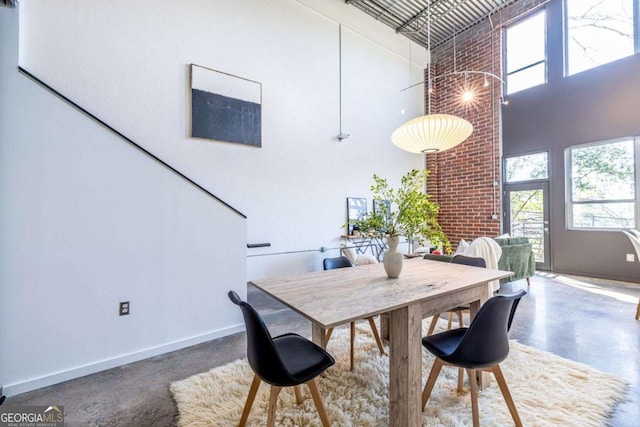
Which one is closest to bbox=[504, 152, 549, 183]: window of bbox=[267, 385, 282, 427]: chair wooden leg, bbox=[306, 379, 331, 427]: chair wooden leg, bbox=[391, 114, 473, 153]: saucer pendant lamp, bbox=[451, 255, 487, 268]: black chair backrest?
bbox=[391, 114, 473, 153]: saucer pendant lamp

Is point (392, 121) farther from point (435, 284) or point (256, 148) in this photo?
point (435, 284)

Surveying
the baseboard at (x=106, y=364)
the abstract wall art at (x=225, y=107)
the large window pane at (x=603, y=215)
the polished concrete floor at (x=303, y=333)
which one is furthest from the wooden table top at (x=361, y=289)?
the large window pane at (x=603, y=215)

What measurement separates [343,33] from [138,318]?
5.72 meters

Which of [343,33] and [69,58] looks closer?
[69,58]

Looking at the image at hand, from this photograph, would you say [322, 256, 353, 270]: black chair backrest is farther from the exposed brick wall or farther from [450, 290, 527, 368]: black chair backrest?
the exposed brick wall

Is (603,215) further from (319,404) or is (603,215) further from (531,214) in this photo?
(319,404)

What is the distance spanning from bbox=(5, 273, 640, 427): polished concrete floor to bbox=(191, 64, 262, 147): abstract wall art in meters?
2.49

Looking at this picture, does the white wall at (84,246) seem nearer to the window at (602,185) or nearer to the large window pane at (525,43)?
the window at (602,185)

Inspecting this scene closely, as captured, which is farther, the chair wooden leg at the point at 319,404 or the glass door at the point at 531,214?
the glass door at the point at 531,214

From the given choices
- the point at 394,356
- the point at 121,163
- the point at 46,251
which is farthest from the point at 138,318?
the point at 394,356

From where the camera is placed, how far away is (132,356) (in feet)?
7.70

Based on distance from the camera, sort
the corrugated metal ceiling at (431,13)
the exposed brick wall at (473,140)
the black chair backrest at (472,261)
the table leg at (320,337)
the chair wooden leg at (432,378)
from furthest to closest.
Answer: the exposed brick wall at (473,140) → the corrugated metal ceiling at (431,13) → the black chair backrest at (472,261) → the table leg at (320,337) → the chair wooden leg at (432,378)

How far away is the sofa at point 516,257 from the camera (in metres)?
3.88

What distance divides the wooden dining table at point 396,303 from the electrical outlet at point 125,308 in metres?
1.35
